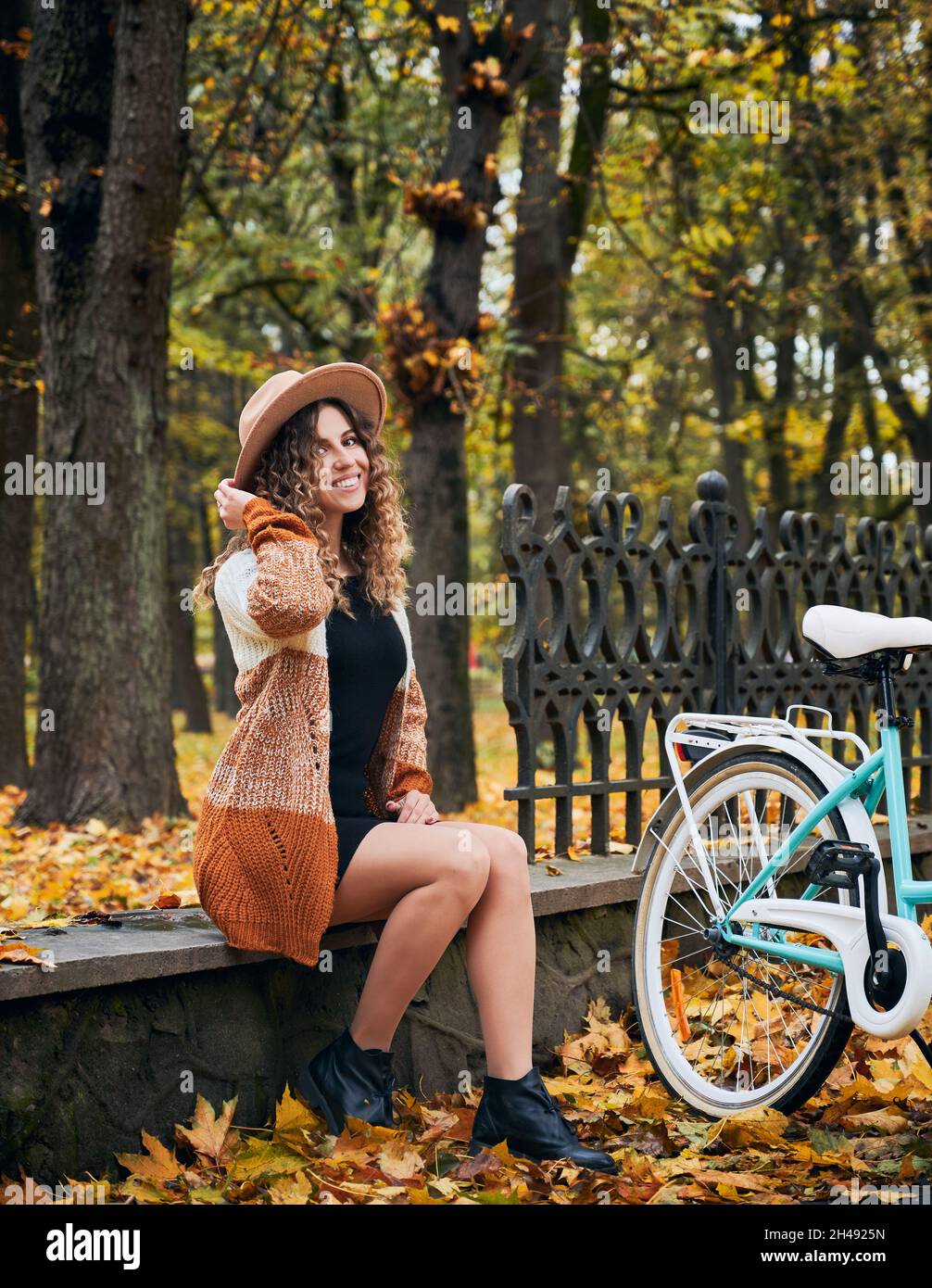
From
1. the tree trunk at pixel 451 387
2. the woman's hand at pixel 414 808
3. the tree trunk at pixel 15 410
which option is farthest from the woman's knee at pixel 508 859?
the tree trunk at pixel 15 410

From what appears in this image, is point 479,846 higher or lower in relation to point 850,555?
lower

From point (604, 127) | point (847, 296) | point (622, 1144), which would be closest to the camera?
point (622, 1144)

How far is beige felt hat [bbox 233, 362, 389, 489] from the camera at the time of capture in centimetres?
341

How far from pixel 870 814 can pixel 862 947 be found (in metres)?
0.33

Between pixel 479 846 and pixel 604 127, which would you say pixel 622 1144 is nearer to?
pixel 479 846

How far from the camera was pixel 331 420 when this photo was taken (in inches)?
138

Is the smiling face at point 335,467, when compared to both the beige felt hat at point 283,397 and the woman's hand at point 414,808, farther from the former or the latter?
the woman's hand at point 414,808

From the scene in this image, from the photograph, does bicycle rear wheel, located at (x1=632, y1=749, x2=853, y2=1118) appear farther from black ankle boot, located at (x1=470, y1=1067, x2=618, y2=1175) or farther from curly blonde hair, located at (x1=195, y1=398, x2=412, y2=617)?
curly blonde hair, located at (x1=195, y1=398, x2=412, y2=617)

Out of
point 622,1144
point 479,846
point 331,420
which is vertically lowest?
point 622,1144

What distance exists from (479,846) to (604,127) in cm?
1018

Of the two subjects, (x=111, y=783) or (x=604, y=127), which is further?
(x=604, y=127)

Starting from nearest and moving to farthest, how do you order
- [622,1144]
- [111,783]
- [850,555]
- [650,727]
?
[622,1144], [850,555], [111,783], [650,727]

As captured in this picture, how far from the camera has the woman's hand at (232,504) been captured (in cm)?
328

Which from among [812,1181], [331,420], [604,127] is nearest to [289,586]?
[331,420]
